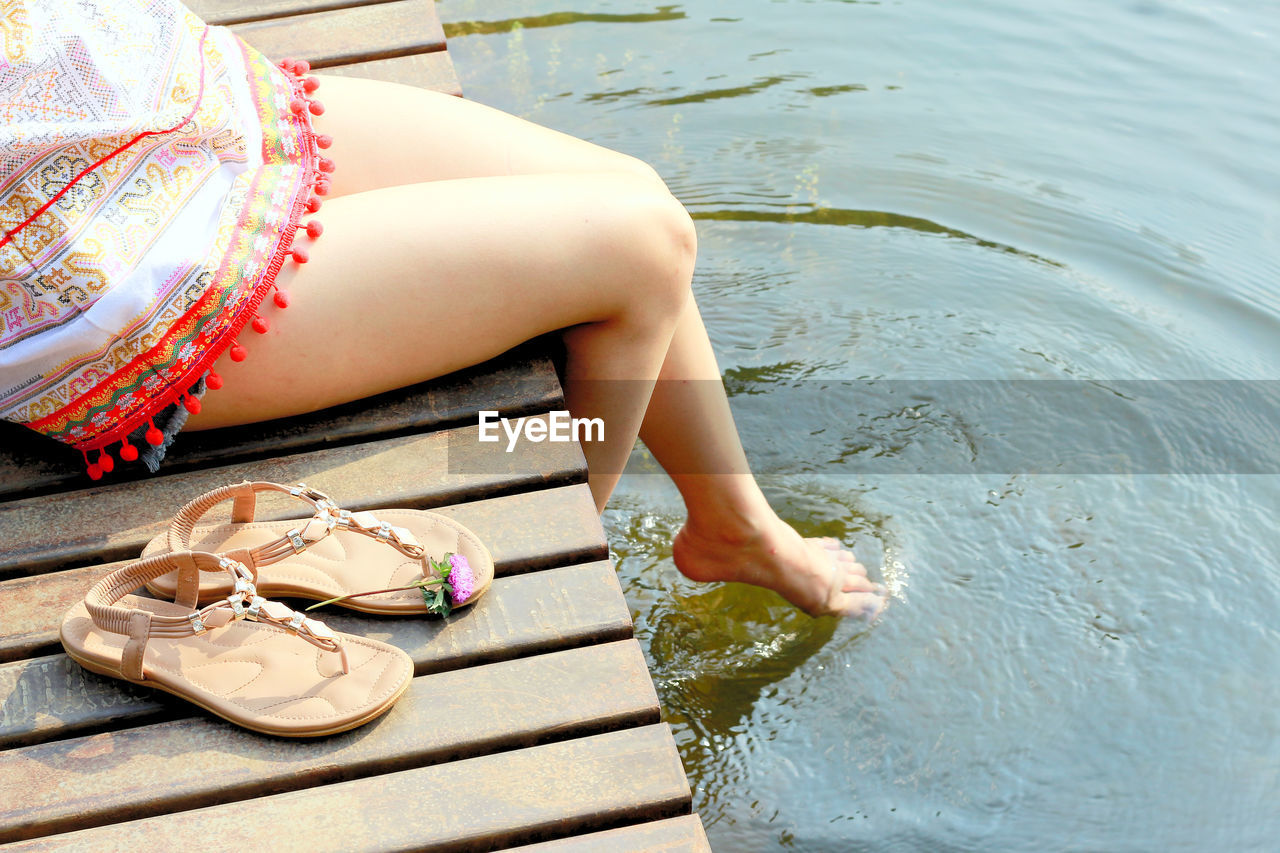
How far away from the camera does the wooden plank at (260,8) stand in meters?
2.60

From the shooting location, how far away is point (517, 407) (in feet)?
5.09

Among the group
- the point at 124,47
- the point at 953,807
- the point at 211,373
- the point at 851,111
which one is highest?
the point at 124,47

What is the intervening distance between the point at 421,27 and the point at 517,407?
4.38 ft

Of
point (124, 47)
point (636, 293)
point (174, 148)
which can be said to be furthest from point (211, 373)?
point (636, 293)

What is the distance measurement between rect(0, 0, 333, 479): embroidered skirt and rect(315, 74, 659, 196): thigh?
0.61 feet

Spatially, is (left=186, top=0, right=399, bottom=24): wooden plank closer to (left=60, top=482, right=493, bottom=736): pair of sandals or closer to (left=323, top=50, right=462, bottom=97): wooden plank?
(left=323, top=50, right=462, bottom=97): wooden plank

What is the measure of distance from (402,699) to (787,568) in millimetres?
971

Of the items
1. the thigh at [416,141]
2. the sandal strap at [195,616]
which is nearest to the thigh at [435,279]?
the thigh at [416,141]

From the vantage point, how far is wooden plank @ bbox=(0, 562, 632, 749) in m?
1.22

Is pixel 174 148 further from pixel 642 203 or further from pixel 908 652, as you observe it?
pixel 908 652

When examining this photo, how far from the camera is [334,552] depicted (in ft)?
4.50

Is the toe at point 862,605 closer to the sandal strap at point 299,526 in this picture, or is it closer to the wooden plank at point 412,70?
the sandal strap at point 299,526

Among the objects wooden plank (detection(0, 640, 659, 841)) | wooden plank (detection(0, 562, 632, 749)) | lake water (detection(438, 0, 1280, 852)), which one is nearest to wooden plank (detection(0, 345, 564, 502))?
wooden plank (detection(0, 562, 632, 749))

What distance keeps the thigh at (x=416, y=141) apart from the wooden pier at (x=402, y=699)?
12.2 inches
